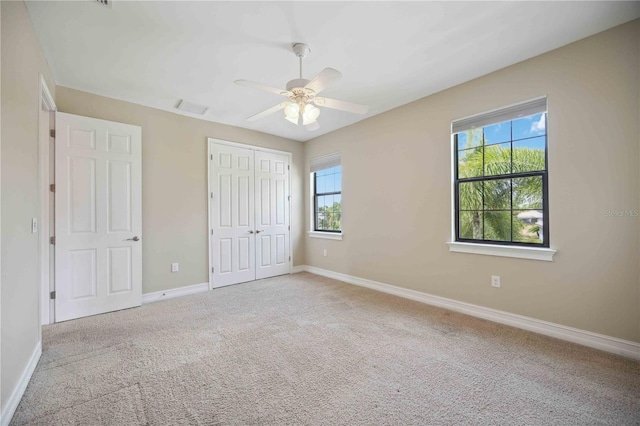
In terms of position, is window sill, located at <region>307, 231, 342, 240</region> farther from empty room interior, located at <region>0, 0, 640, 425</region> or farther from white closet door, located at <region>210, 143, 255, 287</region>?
white closet door, located at <region>210, 143, 255, 287</region>

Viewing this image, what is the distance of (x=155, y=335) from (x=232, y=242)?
76.5 inches

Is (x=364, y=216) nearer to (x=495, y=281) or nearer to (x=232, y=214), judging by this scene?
(x=495, y=281)

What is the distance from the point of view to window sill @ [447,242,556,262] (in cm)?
252

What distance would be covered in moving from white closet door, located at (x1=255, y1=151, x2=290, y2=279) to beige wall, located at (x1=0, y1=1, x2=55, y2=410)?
2820mm

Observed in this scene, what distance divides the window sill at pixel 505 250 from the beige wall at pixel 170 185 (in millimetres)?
3525

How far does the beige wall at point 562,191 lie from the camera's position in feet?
7.10

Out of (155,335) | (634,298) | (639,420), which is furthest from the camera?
(155,335)

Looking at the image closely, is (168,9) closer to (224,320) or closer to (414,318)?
(224,320)

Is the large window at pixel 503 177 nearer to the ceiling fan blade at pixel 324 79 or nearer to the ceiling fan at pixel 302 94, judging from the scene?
the ceiling fan at pixel 302 94

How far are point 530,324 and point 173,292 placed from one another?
14.0ft

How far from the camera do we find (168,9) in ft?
6.48

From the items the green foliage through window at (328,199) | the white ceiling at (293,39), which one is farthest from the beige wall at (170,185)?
the green foliage through window at (328,199)

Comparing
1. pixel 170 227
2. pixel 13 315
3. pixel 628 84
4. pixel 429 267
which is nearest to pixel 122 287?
pixel 170 227

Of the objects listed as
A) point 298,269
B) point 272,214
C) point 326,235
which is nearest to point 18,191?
point 272,214
